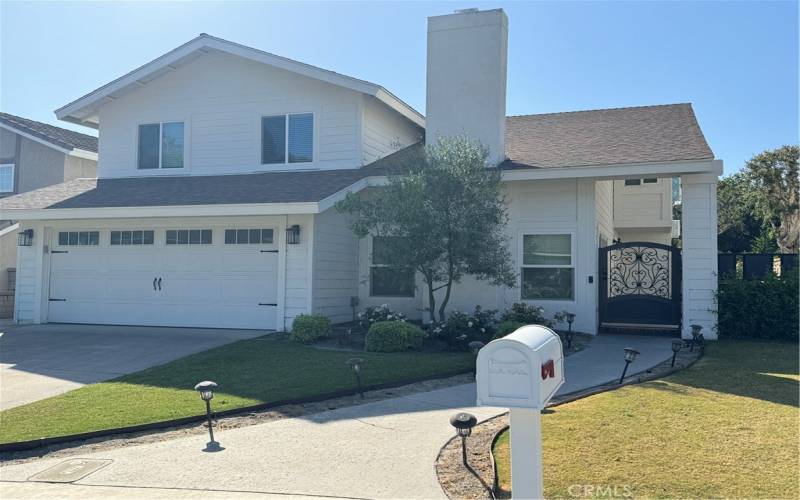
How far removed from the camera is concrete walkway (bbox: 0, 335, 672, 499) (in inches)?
188

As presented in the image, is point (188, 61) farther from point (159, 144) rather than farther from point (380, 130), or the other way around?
point (380, 130)

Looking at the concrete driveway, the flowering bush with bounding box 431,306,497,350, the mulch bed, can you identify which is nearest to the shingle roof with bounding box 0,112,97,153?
the concrete driveway

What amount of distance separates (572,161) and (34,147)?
17726mm

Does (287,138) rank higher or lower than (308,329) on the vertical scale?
higher

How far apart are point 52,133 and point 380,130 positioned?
12.9 meters

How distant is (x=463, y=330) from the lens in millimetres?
11195

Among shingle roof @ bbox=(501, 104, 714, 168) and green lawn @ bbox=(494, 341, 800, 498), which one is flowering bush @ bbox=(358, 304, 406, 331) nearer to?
shingle roof @ bbox=(501, 104, 714, 168)

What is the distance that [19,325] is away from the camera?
46.3ft

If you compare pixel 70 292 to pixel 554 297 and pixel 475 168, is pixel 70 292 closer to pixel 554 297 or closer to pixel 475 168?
pixel 475 168

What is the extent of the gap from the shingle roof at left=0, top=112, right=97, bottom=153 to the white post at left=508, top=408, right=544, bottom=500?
67.7 feet

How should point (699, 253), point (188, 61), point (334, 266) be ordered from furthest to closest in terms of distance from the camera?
point (188, 61) < point (334, 266) < point (699, 253)

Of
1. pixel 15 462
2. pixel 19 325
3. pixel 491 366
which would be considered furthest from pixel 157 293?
pixel 491 366

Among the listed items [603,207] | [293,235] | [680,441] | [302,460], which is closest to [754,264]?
[603,207]

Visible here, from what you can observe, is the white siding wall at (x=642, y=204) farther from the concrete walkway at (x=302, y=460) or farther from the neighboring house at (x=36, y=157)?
the neighboring house at (x=36, y=157)
